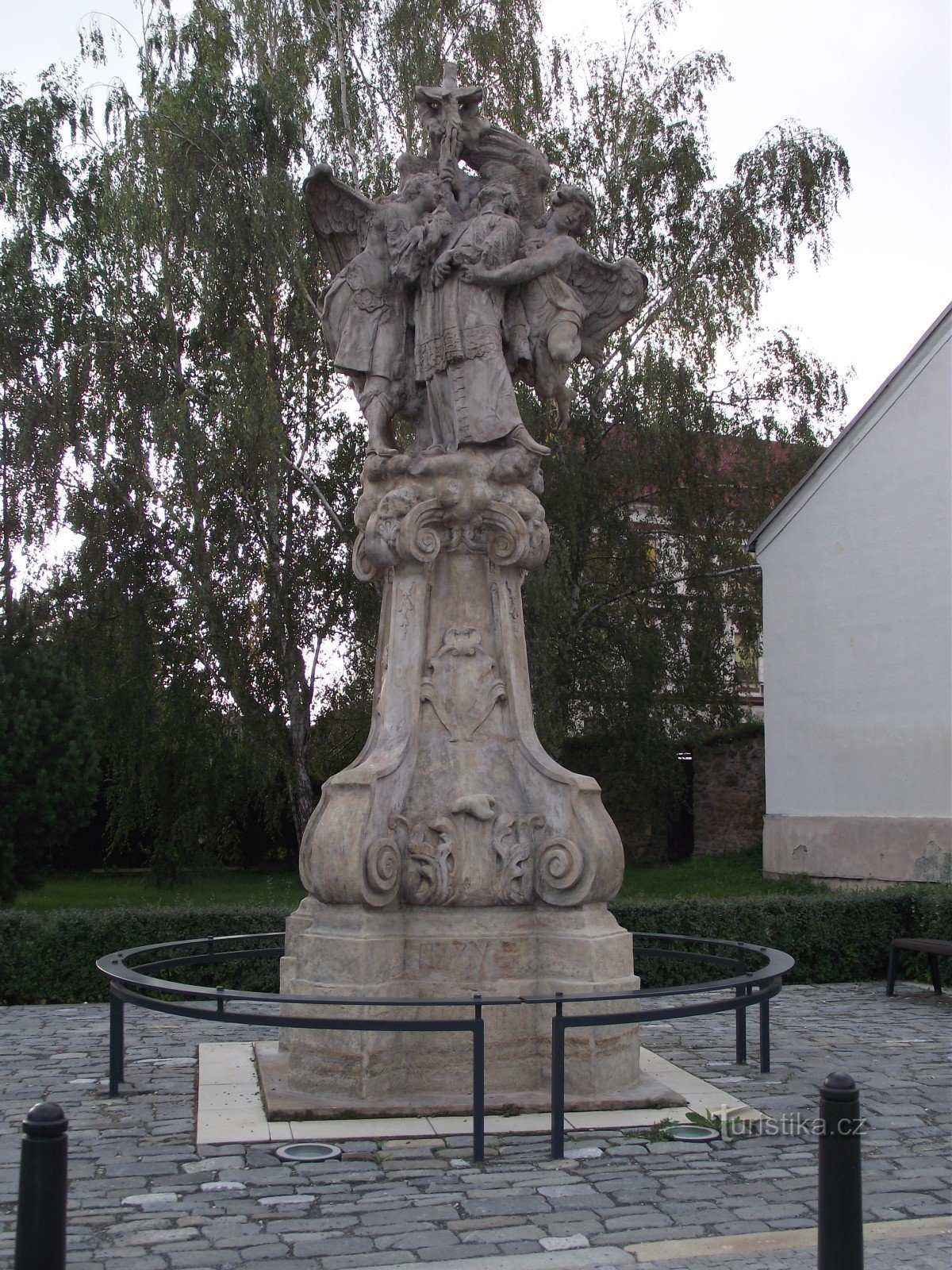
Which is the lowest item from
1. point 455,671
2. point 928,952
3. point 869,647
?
point 928,952

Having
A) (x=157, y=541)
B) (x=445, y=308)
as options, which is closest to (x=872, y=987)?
(x=445, y=308)

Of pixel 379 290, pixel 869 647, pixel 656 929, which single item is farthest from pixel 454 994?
pixel 869 647

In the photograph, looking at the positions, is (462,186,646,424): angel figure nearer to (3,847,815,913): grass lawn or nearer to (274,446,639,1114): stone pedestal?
(274,446,639,1114): stone pedestal

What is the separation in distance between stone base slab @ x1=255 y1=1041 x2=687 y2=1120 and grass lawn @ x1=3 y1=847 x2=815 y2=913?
882cm

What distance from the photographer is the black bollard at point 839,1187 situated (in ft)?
10.2

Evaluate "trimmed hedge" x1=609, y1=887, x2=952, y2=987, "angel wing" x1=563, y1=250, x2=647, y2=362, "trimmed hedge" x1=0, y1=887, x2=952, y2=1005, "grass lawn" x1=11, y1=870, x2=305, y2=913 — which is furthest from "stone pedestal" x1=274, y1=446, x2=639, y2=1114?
"grass lawn" x1=11, y1=870, x2=305, y2=913

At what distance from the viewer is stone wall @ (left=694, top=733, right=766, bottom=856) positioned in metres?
21.8

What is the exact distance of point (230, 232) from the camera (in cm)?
1766

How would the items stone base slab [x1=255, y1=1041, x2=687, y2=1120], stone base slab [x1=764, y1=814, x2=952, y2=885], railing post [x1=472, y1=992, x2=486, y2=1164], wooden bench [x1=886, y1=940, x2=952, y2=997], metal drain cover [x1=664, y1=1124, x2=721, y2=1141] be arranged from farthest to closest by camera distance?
stone base slab [x1=764, y1=814, x2=952, y2=885] < wooden bench [x1=886, y1=940, x2=952, y2=997] < stone base slab [x1=255, y1=1041, x2=687, y2=1120] < metal drain cover [x1=664, y1=1124, x2=721, y2=1141] < railing post [x1=472, y1=992, x2=486, y2=1164]

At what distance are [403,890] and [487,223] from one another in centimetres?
357

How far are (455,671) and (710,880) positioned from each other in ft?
42.0

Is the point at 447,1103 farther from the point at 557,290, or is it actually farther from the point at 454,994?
the point at 557,290

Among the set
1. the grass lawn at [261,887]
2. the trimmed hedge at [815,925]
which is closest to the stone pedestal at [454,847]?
the trimmed hedge at [815,925]

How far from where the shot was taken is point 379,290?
281 inches
